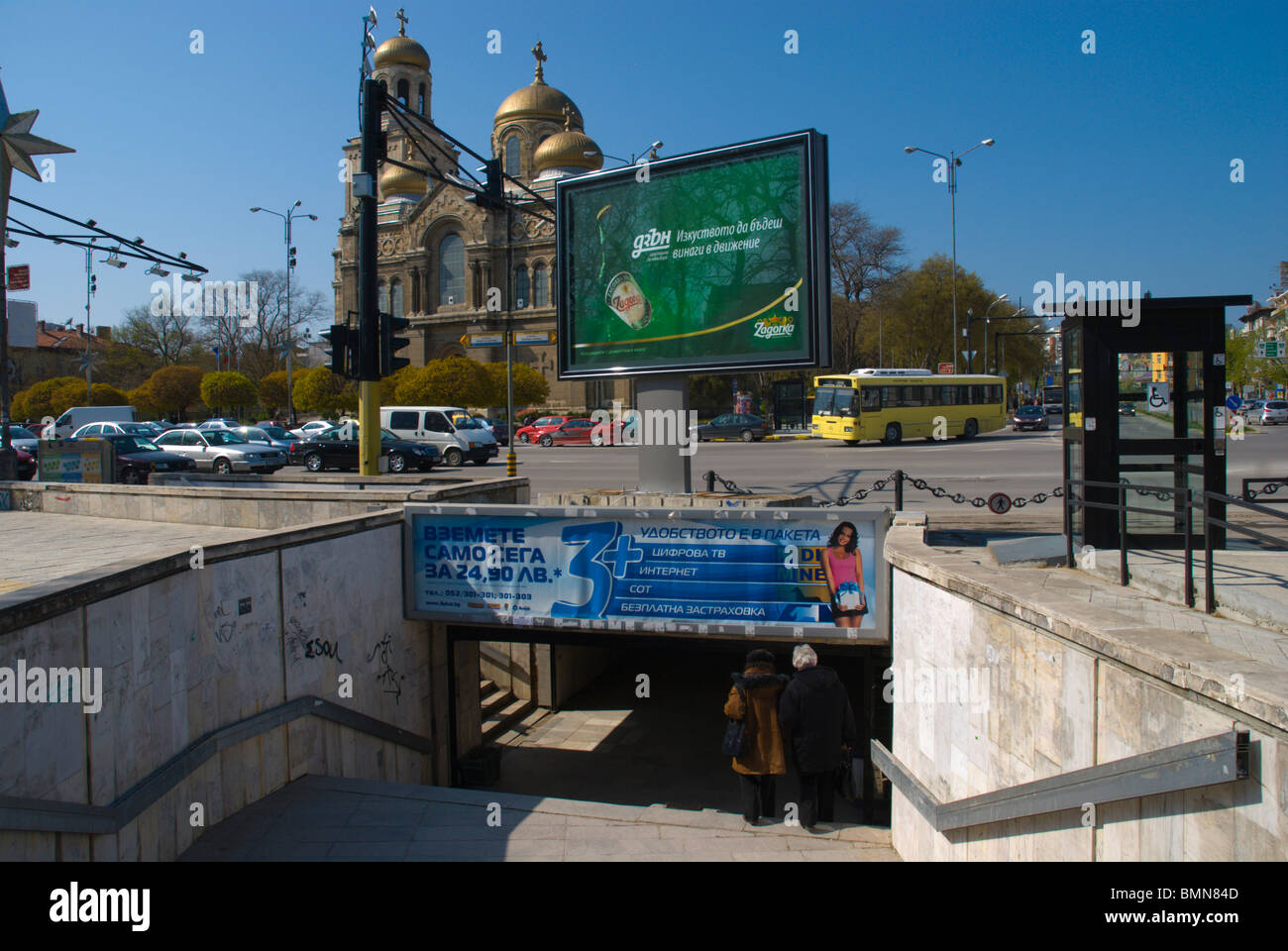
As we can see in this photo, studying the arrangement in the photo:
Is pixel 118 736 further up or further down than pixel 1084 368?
further down

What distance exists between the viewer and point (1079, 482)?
21.2 feet

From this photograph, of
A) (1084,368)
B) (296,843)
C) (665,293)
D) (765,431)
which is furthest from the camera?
(765,431)

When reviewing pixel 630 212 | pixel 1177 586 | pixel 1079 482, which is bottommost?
pixel 1177 586

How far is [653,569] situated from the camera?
8961 mm

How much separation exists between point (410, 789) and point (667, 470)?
5270mm

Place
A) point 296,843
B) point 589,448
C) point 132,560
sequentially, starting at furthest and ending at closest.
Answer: point 589,448, point 296,843, point 132,560

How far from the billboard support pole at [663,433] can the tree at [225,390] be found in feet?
144

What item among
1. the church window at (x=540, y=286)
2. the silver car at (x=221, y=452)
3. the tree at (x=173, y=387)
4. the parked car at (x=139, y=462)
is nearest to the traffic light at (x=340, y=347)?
the parked car at (x=139, y=462)

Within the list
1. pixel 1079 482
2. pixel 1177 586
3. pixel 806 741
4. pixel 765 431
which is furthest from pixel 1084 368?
pixel 765 431

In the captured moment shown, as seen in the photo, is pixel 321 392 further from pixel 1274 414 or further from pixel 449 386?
pixel 1274 414

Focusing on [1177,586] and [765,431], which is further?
[765,431]

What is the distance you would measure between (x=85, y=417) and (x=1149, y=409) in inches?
1436

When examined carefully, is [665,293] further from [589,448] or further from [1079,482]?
[589,448]

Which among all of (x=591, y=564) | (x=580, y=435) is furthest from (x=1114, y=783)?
(x=580, y=435)
